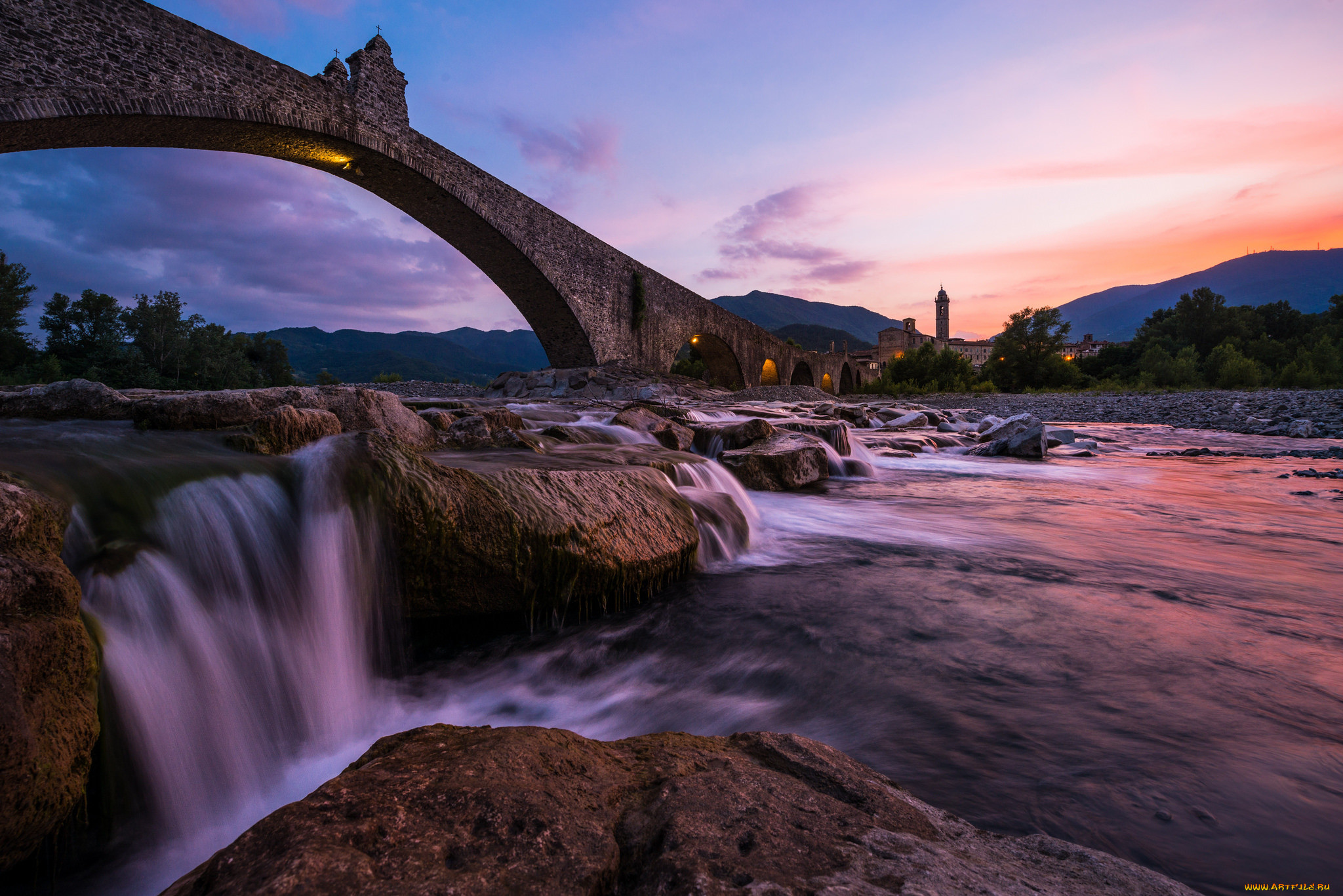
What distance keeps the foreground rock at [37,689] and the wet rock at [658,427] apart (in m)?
5.00

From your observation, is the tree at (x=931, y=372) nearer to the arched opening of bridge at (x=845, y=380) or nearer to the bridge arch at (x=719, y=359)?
the arched opening of bridge at (x=845, y=380)

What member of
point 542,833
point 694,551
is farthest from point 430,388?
point 542,833

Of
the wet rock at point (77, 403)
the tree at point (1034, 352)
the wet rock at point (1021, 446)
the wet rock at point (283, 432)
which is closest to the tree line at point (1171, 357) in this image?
the tree at point (1034, 352)

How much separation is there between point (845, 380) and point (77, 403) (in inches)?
2013

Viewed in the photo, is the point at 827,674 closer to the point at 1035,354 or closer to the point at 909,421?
the point at 909,421

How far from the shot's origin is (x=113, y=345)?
22.9 metres

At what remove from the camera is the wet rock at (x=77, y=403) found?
3.52 meters

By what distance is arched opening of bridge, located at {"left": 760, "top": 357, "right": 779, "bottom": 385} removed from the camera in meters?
33.0

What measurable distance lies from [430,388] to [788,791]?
52.4ft

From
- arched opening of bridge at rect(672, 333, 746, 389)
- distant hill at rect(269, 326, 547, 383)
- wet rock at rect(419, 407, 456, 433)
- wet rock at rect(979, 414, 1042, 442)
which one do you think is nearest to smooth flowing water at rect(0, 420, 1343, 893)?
wet rock at rect(419, 407, 456, 433)

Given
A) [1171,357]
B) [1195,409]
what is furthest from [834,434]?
[1171,357]

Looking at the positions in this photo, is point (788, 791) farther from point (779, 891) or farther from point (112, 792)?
point (112, 792)

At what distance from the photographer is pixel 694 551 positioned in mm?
3238

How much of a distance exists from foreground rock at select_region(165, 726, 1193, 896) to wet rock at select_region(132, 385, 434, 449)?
224 cm
